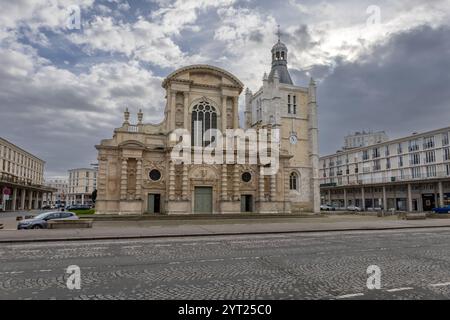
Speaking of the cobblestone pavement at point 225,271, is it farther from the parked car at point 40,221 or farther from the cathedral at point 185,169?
the cathedral at point 185,169

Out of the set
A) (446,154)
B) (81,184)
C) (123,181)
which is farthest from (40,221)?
(81,184)

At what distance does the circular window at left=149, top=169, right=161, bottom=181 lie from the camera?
3575 cm

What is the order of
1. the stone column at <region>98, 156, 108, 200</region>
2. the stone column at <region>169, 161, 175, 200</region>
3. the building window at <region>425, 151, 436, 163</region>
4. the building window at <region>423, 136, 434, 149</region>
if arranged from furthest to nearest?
the building window at <region>423, 136, 434, 149</region>, the building window at <region>425, 151, 436, 163</region>, the stone column at <region>169, 161, 175, 200</region>, the stone column at <region>98, 156, 108, 200</region>

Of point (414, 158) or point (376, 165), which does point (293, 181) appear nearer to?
point (414, 158)

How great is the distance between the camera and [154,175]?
35844mm

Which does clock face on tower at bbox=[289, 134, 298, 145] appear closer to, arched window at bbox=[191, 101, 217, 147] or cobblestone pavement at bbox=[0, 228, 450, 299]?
arched window at bbox=[191, 101, 217, 147]

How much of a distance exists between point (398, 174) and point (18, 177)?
86.6 meters

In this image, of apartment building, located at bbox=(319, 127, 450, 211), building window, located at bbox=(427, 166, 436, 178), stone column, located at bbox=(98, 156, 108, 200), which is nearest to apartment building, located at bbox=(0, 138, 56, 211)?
stone column, located at bbox=(98, 156, 108, 200)

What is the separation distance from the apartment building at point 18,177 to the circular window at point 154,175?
35.3 metres

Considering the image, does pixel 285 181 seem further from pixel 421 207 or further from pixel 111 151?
pixel 421 207

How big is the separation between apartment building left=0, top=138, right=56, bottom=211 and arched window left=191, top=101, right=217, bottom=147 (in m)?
38.7
